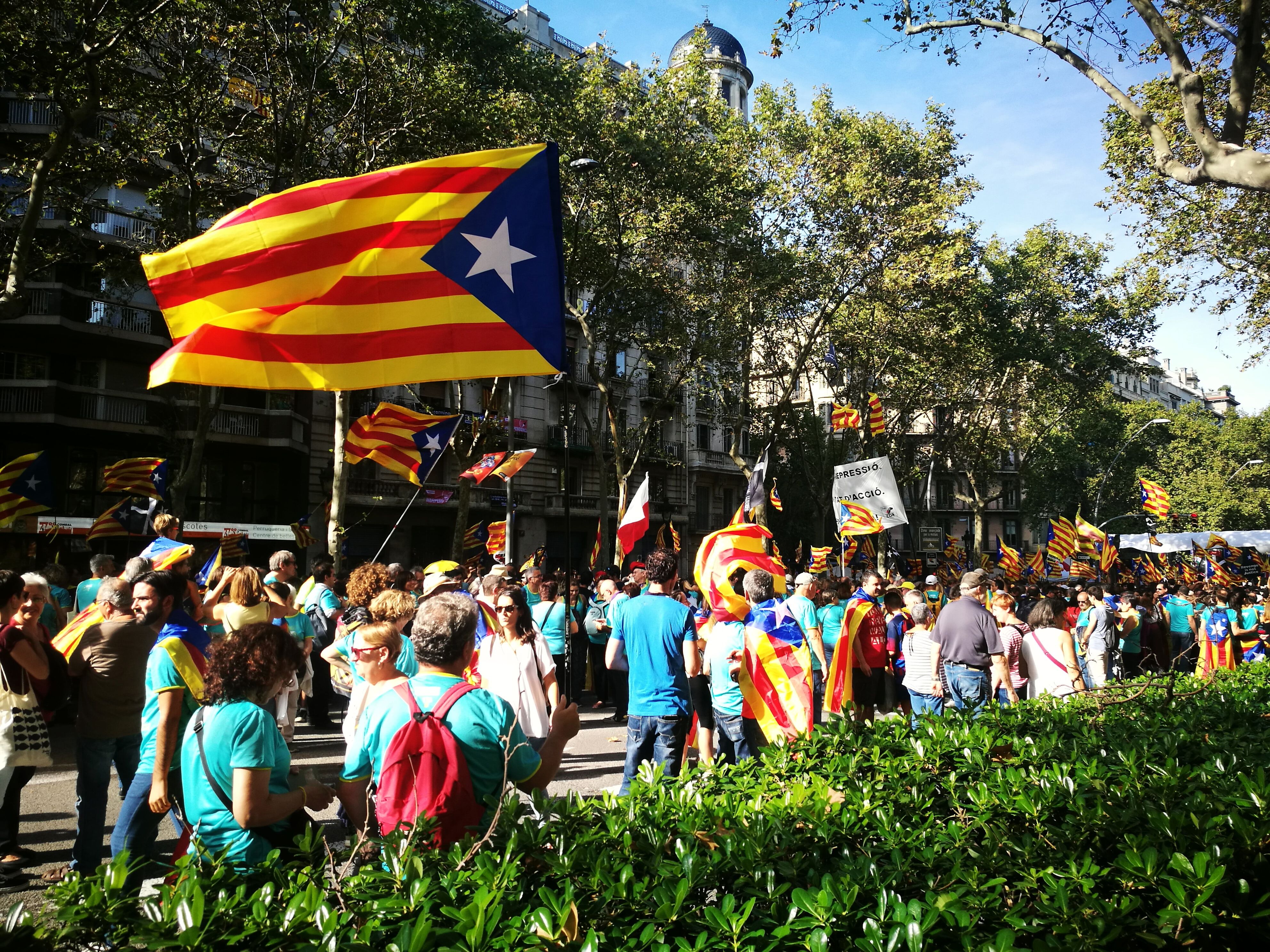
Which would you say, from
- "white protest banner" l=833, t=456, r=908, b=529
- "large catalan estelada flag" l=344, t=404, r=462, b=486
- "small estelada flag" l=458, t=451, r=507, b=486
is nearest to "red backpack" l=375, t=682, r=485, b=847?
"large catalan estelada flag" l=344, t=404, r=462, b=486

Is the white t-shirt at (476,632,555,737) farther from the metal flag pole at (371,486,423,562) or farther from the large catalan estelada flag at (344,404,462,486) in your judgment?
the large catalan estelada flag at (344,404,462,486)

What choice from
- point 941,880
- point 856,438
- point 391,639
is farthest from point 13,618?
point 856,438

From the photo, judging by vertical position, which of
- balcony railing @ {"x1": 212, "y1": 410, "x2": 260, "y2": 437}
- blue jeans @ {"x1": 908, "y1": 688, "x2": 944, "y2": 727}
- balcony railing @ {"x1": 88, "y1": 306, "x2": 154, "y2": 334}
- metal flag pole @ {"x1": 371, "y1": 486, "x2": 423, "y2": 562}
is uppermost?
balcony railing @ {"x1": 88, "y1": 306, "x2": 154, "y2": 334}

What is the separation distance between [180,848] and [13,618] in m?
2.60

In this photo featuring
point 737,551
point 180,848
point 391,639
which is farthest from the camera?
point 737,551

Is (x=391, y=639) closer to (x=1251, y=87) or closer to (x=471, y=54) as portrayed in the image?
(x=1251, y=87)

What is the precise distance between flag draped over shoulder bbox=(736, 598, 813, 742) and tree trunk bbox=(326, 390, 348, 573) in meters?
10.9

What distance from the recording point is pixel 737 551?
32.0ft

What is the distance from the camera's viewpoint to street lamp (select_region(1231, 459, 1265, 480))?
5347 centimetres

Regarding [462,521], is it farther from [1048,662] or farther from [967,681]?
[1048,662]

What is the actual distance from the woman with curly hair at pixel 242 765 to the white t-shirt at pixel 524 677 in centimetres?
249

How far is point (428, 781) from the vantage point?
9.84ft

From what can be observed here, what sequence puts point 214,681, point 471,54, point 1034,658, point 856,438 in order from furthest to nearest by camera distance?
point 856,438
point 471,54
point 1034,658
point 214,681

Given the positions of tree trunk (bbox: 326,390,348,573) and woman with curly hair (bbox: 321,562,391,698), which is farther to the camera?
tree trunk (bbox: 326,390,348,573)
